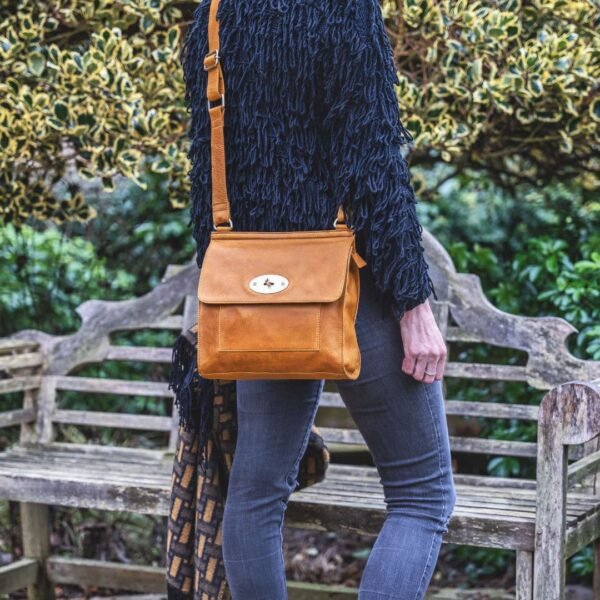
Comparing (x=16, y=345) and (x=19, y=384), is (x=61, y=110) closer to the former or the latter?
(x=16, y=345)

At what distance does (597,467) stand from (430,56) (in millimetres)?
1281

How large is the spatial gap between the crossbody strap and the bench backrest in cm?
127

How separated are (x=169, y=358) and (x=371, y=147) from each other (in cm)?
166

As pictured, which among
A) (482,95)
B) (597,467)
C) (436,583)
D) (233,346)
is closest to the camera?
(233,346)

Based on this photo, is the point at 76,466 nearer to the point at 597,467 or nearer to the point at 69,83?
the point at 69,83

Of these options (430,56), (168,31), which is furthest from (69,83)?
(430,56)

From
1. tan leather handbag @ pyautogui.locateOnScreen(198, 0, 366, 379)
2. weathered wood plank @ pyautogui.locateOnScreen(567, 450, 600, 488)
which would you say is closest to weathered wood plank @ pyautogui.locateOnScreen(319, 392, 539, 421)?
weathered wood plank @ pyautogui.locateOnScreen(567, 450, 600, 488)

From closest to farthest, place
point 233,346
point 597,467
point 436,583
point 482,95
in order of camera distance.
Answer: point 233,346 → point 597,467 → point 482,95 → point 436,583

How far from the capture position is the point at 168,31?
10.9 feet

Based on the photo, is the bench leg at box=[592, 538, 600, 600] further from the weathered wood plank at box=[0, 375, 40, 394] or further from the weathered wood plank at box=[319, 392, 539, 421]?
the weathered wood plank at box=[0, 375, 40, 394]

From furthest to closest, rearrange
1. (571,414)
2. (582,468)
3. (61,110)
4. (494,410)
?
(61,110), (494,410), (582,468), (571,414)

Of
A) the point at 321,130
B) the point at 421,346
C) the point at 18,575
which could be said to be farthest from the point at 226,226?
the point at 18,575

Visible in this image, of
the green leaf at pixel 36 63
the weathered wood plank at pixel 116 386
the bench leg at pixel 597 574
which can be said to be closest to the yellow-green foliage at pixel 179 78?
the green leaf at pixel 36 63

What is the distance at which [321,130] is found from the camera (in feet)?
6.89
